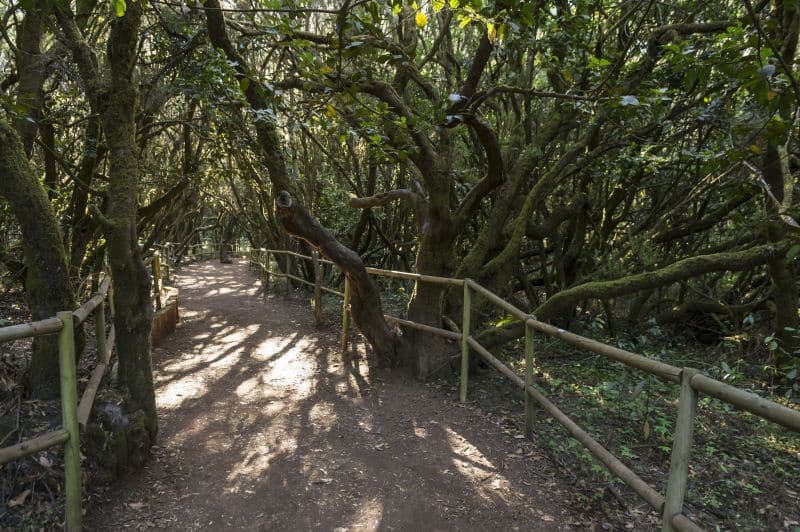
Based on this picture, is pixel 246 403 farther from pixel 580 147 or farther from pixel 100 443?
pixel 580 147

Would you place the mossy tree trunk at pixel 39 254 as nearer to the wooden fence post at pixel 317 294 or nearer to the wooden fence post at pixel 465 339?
the wooden fence post at pixel 465 339

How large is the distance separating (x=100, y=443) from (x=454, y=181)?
14.8 feet

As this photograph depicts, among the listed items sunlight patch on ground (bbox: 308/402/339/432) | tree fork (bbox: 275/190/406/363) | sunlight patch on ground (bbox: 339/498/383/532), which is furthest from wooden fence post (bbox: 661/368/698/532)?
tree fork (bbox: 275/190/406/363)

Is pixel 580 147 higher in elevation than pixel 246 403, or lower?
higher

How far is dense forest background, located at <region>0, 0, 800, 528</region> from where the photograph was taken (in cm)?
319

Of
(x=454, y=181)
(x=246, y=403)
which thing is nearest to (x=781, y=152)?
(x=454, y=181)

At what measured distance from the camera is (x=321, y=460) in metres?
3.63

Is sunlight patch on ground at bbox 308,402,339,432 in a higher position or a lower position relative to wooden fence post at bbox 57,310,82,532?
lower

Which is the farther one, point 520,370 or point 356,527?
point 520,370

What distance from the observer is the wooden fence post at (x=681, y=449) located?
6.12 feet

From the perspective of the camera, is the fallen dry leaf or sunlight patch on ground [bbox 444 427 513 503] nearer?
the fallen dry leaf

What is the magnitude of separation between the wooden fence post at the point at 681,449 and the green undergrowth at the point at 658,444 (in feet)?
3.49

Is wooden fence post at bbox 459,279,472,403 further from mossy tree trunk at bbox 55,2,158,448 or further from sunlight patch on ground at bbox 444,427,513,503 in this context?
mossy tree trunk at bbox 55,2,158,448

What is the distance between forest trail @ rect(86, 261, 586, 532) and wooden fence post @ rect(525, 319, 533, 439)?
16 cm
